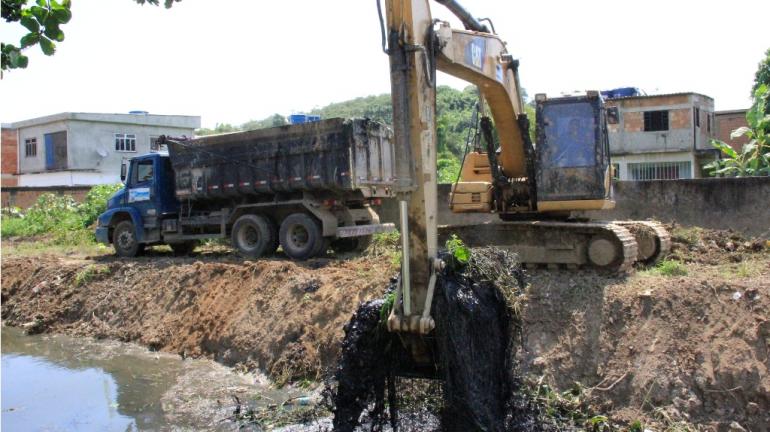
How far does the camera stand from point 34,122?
1566 inches

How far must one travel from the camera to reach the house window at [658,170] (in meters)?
30.2

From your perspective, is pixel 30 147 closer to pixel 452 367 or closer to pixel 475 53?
pixel 475 53

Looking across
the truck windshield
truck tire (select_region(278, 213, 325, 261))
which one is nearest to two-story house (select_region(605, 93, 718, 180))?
truck tire (select_region(278, 213, 325, 261))

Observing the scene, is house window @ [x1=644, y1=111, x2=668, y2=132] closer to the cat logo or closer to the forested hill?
the forested hill

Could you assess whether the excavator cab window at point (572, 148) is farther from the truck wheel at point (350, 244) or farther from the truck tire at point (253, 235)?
the truck tire at point (253, 235)

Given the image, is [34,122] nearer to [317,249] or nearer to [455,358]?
[317,249]

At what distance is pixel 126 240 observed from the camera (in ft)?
49.8

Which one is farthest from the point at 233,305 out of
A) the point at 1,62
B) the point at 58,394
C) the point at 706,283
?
the point at 1,62

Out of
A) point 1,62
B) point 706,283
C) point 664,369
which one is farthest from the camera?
point 706,283

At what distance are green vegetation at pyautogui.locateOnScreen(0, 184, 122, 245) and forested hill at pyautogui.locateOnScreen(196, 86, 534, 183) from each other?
319 inches

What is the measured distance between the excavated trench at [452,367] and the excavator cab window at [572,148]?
324 cm

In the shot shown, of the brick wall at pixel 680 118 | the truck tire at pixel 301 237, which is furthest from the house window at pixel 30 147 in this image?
the brick wall at pixel 680 118

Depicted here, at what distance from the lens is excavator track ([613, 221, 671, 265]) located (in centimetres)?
966

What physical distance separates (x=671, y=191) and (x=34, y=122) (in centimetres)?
3730
